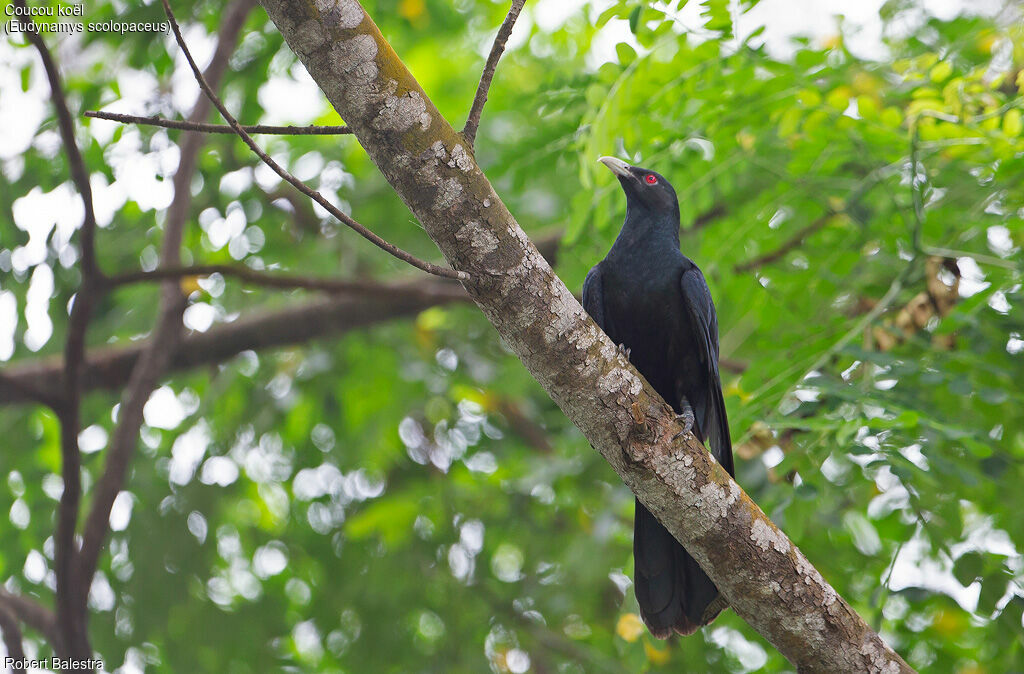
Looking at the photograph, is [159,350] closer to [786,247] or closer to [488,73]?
[488,73]

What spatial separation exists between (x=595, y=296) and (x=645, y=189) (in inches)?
21.9

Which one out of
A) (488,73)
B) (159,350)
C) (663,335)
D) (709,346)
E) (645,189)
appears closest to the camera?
(488,73)

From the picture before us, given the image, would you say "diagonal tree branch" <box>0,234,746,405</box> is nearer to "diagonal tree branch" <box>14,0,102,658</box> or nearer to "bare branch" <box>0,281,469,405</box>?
"bare branch" <box>0,281,469,405</box>

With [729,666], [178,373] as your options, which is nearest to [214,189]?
[178,373]

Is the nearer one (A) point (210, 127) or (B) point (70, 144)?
(A) point (210, 127)

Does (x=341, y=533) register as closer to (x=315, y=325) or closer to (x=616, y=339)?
(x=315, y=325)

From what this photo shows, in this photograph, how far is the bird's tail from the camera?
3061 millimetres

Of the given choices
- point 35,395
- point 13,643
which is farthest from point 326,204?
point 13,643

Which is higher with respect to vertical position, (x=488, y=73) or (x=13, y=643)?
(x=488, y=73)

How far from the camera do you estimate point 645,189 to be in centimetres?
376

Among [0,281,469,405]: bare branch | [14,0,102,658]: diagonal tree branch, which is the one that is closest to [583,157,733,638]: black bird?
[0,281,469,405]: bare branch

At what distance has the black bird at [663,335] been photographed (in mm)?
3100

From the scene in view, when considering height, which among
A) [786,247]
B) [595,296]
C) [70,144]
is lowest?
[786,247]

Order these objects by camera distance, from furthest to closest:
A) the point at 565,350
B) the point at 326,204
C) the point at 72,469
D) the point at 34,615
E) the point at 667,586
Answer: the point at 34,615 < the point at 72,469 < the point at 667,586 < the point at 565,350 < the point at 326,204
